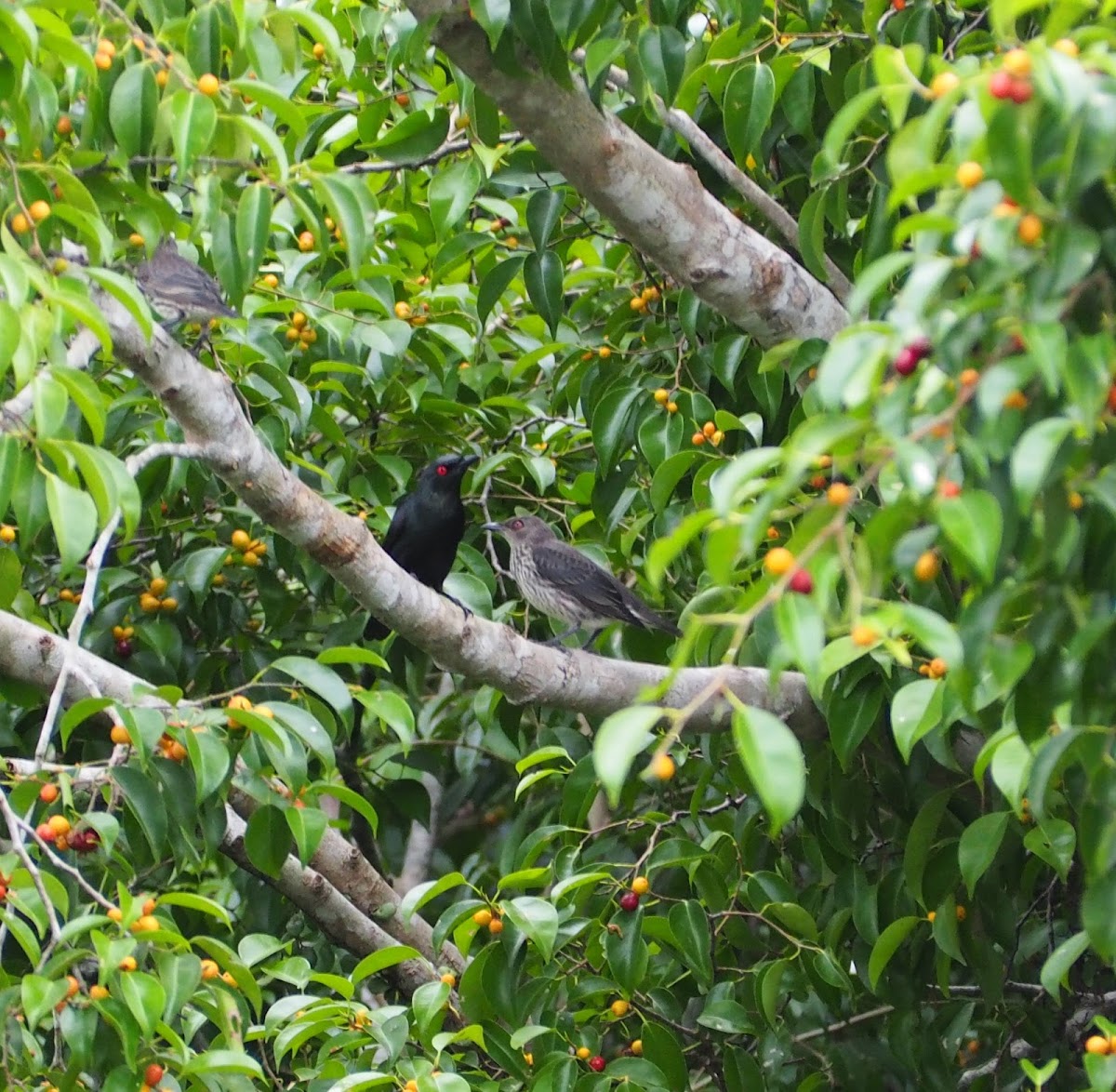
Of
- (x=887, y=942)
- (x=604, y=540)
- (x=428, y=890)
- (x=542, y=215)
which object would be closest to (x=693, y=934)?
(x=887, y=942)

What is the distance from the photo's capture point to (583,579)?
551cm

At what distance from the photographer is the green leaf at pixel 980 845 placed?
10.4ft

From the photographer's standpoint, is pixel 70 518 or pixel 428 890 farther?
pixel 428 890

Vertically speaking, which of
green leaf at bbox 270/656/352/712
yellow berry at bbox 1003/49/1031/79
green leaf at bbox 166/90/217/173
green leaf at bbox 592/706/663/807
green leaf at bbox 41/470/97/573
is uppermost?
green leaf at bbox 166/90/217/173

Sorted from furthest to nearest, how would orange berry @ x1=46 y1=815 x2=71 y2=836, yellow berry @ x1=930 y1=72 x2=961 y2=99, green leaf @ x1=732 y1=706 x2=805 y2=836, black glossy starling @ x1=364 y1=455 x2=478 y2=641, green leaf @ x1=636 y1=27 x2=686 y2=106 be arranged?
black glossy starling @ x1=364 y1=455 x2=478 y2=641, green leaf @ x1=636 y1=27 x2=686 y2=106, orange berry @ x1=46 y1=815 x2=71 y2=836, yellow berry @ x1=930 y1=72 x2=961 y2=99, green leaf @ x1=732 y1=706 x2=805 y2=836

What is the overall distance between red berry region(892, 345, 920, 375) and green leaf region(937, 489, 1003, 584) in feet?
0.62

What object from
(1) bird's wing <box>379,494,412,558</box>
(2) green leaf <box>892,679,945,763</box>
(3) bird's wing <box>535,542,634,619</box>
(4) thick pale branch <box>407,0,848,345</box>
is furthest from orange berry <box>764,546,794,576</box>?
(1) bird's wing <box>379,494,412,558</box>

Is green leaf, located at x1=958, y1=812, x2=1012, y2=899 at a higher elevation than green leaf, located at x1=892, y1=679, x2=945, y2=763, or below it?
below

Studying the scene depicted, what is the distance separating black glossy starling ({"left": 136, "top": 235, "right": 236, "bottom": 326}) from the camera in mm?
4918

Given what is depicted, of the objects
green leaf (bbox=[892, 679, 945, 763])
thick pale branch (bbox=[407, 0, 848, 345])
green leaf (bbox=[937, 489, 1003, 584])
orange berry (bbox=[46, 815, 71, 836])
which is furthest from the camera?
thick pale branch (bbox=[407, 0, 848, 345])

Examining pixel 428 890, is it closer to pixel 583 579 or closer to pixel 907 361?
pixel 583 579

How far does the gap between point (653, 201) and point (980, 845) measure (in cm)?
165

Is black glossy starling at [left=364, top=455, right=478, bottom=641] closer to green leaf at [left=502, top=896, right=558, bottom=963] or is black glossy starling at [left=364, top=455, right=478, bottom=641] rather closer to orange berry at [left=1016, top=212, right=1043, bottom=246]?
green leaf at [left=502, top=896, right=558, bottom=963]

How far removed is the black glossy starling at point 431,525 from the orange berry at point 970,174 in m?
3.88
